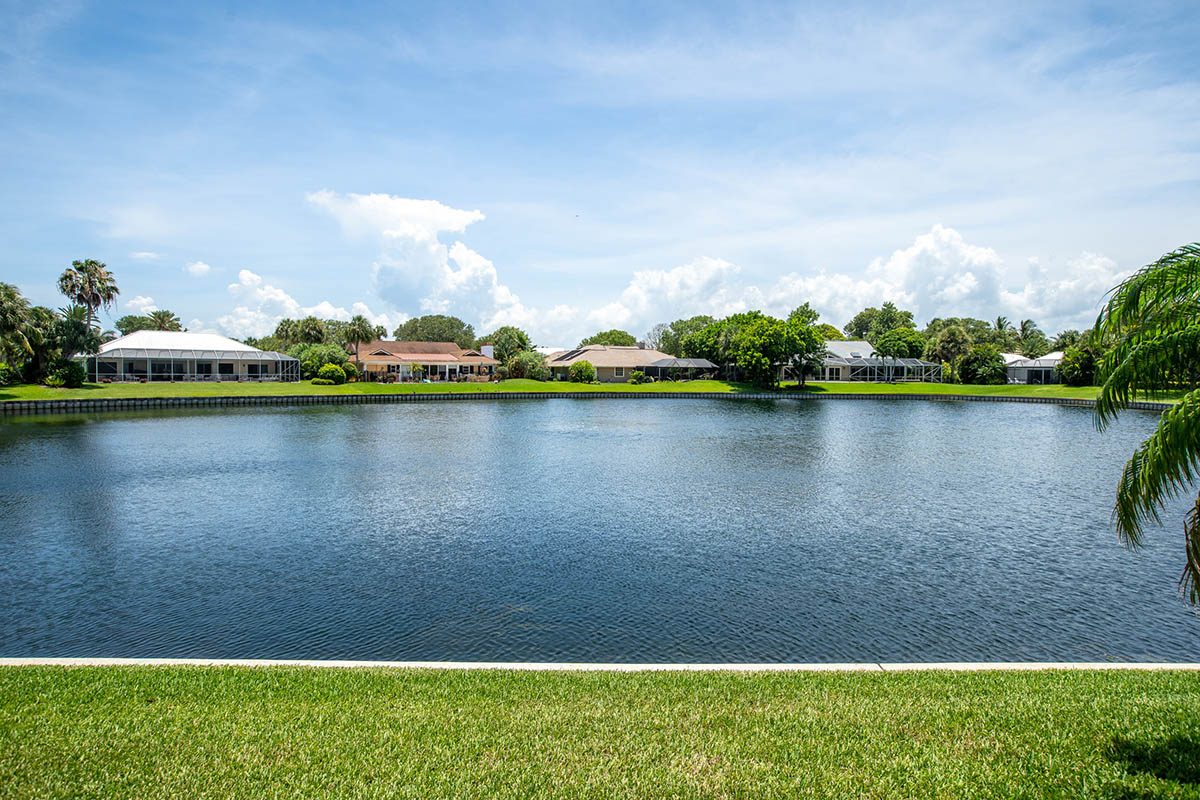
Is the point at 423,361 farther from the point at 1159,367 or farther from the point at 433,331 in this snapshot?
the point at 1159,367

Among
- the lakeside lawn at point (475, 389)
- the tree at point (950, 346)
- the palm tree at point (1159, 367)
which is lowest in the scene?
the lakeside lawn at point (475, 389)

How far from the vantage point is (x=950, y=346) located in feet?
316

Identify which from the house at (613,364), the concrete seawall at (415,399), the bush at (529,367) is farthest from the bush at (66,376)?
the house at (613,364)

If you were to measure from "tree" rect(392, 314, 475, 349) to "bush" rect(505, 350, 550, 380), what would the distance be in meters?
45.8

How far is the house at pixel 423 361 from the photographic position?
297 ft

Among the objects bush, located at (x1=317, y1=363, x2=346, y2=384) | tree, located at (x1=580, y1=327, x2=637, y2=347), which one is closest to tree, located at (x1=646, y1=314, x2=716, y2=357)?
tree, located at (x1=580, y1=327, x2=637, y2=347)

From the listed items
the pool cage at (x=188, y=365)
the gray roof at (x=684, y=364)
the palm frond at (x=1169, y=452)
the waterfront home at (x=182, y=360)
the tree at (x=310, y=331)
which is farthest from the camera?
the gray roof at (x=684, y=364)

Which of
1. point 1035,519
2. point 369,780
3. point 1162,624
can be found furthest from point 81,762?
point 1035,519

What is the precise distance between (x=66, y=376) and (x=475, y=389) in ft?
121

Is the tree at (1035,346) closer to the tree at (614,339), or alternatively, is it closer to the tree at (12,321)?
the tree at (614,339)

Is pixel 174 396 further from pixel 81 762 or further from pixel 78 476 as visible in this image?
pixel 81 762

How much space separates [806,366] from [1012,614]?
78.1m

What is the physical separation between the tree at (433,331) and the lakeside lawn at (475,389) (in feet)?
172

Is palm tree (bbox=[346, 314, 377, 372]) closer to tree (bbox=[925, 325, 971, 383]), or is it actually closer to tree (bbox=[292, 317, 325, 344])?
tree (bbox=[292, 317, 325, 344])
